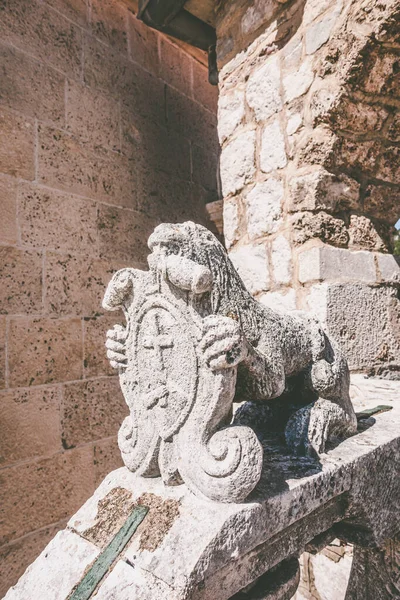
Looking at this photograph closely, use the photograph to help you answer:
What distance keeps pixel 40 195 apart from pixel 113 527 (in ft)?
6.90

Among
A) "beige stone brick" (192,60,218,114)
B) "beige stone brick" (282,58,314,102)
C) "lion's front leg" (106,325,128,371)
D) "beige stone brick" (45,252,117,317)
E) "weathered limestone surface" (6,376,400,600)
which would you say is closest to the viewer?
"weathered limestone surface" (6,376,400,600)

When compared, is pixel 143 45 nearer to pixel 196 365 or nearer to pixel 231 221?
pixel 231 221

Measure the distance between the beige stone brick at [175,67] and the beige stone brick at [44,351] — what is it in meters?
2.26

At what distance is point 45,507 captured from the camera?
236 cm

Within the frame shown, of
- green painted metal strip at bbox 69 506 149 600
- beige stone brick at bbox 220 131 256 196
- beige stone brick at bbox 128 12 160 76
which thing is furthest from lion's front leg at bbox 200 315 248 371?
beige stone brick at bbox 128 12 160 76

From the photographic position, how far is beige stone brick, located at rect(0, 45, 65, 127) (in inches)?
93.8

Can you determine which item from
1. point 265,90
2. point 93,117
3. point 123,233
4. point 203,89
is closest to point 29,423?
point 123,233

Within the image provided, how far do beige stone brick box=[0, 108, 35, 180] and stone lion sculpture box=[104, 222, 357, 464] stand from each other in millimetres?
1731

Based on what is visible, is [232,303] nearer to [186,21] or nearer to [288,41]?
[288,41]

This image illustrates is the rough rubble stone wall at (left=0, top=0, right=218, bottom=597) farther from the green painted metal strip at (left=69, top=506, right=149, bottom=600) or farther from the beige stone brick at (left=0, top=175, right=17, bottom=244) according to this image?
the green painted metal strip at (left=69, top=506, right=149, bottom=600)

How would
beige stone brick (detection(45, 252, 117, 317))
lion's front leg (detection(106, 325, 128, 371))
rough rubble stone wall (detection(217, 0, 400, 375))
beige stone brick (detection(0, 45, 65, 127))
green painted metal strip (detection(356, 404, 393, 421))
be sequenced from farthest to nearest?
beige stone brick (detection(45, 252, 117, 317)), beige stone brick (detection(0, 45, 65, 127)), rough rubble stone wall (detection(217, 0, 400, 375)), green painted metal strip (detection(356, 404, 393, 421)), lion's front leg (detection(106, 325, 128, 371))

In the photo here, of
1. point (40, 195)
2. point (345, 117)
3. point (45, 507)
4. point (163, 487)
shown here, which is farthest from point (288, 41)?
point (45, 507)

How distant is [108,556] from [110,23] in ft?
11.1

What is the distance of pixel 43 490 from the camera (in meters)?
2.36
